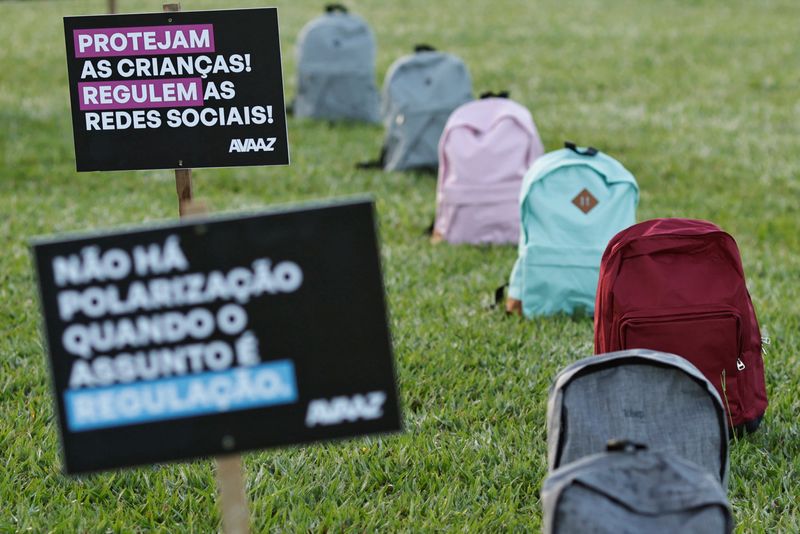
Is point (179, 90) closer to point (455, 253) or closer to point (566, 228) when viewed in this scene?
point (566, 228)

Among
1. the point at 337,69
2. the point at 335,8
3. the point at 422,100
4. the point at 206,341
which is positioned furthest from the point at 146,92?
the point at 335,8

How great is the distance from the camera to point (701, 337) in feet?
12.1

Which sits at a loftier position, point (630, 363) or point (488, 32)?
point (488, 32)

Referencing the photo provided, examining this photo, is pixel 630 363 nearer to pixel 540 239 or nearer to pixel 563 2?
pixel 540 239

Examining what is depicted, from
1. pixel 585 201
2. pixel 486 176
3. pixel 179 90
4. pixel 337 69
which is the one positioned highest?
pixel 337 69

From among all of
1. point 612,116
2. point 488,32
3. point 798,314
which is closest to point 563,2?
point 488,32

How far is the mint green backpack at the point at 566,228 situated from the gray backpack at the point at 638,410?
1.94 meters

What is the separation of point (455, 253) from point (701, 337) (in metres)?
2.54

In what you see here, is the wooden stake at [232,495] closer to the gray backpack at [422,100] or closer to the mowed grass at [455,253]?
the mowed grass at [455,253]

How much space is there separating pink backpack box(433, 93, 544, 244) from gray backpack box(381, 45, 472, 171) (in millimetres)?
1580

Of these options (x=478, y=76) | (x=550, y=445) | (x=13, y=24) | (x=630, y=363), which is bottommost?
(x=550, y=445)

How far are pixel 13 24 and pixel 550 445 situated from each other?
14.6 m

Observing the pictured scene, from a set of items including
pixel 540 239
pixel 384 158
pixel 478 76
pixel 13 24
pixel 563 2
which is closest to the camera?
pixel 540 239

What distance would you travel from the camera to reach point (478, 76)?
12898 millimetres
